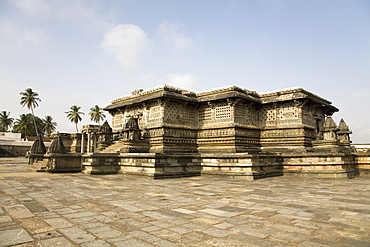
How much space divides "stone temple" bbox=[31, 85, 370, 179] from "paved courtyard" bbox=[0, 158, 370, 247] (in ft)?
18.3

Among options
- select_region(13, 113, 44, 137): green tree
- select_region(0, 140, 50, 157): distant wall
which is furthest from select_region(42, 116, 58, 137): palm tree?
select_region(0, 140, 50, 157): distant wall

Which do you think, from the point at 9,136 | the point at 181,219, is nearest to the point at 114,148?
the point at 181,219

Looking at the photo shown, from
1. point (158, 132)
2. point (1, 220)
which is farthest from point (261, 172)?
point (1, 220)

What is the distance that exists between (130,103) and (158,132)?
141 inches

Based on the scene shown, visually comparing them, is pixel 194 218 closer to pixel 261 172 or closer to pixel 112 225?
pixel 112 225

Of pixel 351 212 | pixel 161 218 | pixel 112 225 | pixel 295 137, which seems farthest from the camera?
pixel 295 137

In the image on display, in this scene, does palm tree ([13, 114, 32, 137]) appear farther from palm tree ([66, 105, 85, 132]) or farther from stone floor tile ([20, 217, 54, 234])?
stone floor tile ([20, 217, 54, 234])

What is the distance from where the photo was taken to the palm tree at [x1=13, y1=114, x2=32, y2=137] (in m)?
61.5

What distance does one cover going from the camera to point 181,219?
4520 mm

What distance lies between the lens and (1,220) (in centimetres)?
430

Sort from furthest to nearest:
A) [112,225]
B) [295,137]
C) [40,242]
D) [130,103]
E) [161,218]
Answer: [130,103] → [295,137] → [161,218] → [112,225] → [40,242]

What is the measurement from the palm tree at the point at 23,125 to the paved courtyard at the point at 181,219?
6369cm

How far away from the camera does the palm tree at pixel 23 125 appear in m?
61.5

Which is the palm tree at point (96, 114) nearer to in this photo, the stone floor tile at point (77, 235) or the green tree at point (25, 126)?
the green tree at point (25, 126)
